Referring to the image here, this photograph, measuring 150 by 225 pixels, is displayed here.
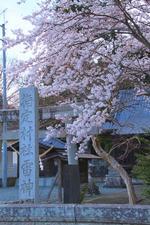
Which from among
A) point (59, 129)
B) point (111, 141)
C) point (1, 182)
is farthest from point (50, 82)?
point (1, 182)

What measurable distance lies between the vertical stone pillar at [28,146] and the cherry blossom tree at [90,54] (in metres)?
1.60

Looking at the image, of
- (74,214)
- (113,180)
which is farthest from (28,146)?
(113,180)

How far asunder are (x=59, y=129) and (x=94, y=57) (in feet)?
7.77

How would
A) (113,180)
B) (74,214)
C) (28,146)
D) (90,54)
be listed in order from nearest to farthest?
(74,214) < (28,146) < (90,54) < (113,180)

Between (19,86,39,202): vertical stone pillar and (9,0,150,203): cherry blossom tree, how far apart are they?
5.25ft

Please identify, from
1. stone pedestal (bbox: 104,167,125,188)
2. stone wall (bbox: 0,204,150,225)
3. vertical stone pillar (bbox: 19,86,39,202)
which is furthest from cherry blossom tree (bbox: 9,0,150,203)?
stone pedestal (bbox: 104,167,125,188)

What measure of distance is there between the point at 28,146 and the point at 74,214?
2938 mm

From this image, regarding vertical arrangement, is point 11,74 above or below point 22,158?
above

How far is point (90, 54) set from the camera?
10.3 m

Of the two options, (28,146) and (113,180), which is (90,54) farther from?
(113,180)

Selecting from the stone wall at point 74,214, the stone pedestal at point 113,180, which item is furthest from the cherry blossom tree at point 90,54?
the stone pedestal at point 113,180

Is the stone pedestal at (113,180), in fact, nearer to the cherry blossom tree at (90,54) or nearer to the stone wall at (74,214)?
the cherry blossom tree at (90,54)

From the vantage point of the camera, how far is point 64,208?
5676mm

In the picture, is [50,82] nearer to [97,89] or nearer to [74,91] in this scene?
[74,91]
